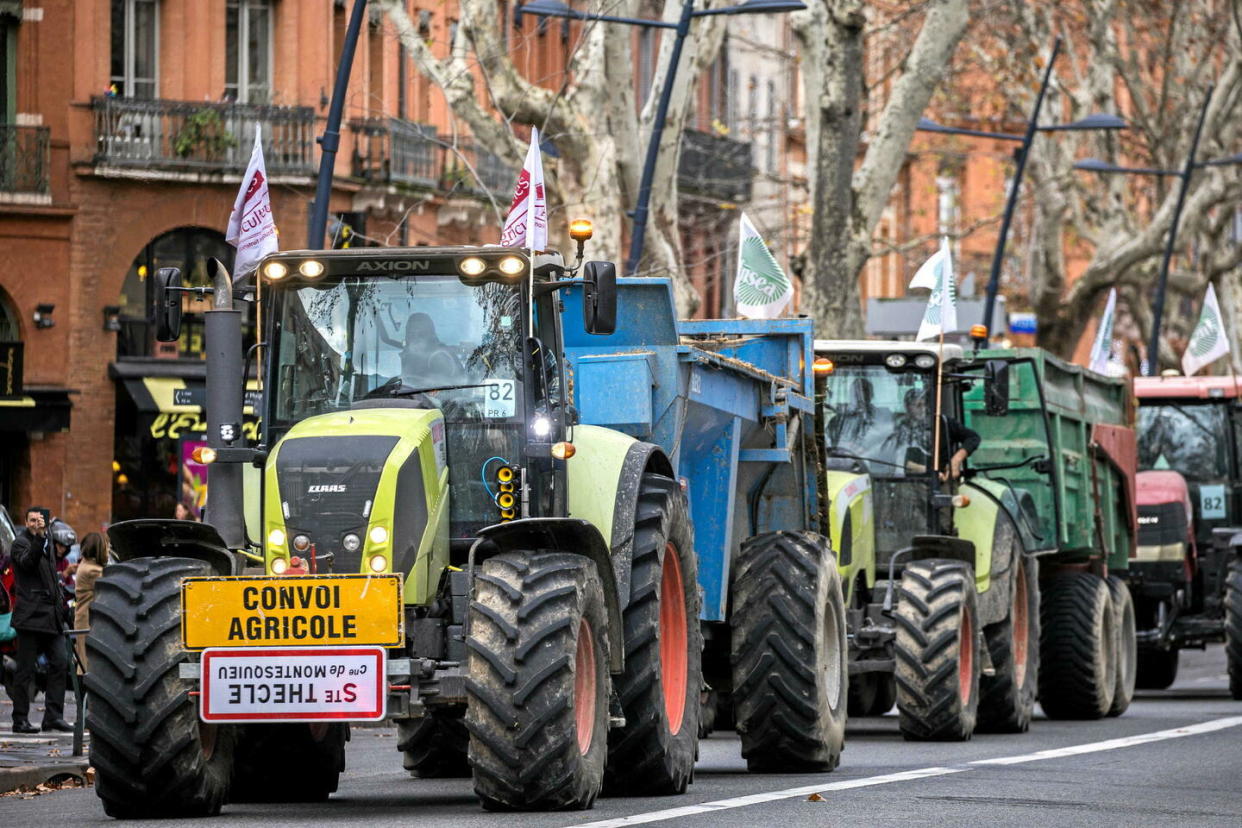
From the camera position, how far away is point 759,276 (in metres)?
19.2

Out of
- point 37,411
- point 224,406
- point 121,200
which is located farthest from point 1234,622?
point 121,200

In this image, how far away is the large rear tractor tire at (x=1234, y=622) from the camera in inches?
Answer: 973

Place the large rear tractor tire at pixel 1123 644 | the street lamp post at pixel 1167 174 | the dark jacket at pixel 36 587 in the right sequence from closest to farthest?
1. the dark jacket at pixel 36 587
2. the large rear tractor tire at pixel 1123 644
3. the street lamp post at pixel 1167 174

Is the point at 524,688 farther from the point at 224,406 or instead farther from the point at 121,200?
the point at 121,200

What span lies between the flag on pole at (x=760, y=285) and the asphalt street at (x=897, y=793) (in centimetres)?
287

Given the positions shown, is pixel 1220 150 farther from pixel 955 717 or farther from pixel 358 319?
pixel 358 319

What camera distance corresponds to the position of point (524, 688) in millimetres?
11484

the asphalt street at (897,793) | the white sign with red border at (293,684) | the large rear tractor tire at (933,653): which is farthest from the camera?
the large rear tractor tire at (933,653)

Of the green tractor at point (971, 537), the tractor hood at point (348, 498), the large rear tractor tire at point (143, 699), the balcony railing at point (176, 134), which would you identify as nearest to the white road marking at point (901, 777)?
the green tractor at point (971, 537)

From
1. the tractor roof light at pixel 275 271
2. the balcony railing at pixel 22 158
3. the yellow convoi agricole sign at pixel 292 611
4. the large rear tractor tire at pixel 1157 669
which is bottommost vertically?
the large rear tractor tire at pixel 1157 669

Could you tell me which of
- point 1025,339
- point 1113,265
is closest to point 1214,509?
point 1113,265

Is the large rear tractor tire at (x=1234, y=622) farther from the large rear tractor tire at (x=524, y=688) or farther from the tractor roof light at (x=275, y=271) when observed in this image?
the large rear tractor tire at (x=524, y=688)

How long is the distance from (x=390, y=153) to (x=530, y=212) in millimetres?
26404

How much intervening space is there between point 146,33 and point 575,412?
24.9 meters
